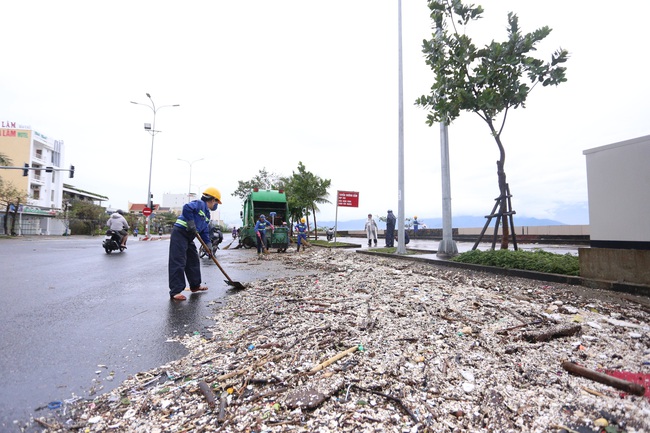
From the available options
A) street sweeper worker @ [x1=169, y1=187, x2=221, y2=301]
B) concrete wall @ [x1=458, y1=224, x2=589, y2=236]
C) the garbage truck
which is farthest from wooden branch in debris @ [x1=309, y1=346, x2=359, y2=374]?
concrete wall @ [x1=458, y1=224, x2=589, y2=236]

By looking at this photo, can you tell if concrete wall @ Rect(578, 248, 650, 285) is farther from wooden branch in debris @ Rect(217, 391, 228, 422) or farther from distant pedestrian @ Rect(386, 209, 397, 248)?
distant pedestrian @ Rect(386, 209, 397, 248)

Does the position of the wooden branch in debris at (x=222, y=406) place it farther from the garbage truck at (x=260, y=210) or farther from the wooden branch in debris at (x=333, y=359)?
the garbage truck at (x=260, y=210)

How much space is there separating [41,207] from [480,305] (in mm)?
63464

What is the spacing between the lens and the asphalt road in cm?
235

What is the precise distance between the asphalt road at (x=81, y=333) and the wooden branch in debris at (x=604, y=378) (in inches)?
117

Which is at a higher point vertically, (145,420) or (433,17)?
(433,17)

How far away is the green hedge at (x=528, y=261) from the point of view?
577 cm

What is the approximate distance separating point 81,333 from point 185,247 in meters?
2.18

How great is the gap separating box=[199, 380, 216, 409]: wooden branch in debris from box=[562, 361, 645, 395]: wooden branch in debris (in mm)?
2338

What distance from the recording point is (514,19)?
7285 millimetres

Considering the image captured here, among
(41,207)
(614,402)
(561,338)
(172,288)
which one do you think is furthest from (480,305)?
(41,207)

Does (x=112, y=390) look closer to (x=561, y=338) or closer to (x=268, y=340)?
(x=268, y=340)

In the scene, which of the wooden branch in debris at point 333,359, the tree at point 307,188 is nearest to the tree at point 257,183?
the tree at point 307,188

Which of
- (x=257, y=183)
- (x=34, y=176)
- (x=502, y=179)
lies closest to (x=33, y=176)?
(x=34, y=176)
